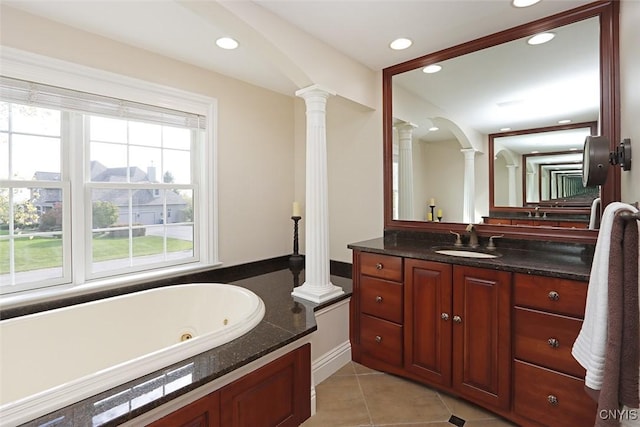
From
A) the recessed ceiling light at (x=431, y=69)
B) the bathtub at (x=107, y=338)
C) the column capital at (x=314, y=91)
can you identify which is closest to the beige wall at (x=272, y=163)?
the recessed ceiling light at (x=431, y=69)

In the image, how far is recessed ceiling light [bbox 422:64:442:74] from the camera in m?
2.35

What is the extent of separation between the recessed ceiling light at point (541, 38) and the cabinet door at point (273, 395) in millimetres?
2337

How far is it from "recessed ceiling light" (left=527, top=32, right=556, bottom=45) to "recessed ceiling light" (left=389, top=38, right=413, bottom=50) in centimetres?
74


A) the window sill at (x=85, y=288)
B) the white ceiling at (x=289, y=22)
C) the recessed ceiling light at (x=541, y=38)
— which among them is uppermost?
the white ceiling at (x=289, y=22)

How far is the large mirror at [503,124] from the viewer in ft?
5.93

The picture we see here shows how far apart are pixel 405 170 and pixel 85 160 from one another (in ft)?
7.79

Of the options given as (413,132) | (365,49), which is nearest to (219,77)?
(365,49)

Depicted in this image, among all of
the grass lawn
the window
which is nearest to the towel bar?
the window

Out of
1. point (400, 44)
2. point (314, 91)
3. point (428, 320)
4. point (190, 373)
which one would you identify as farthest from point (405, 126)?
point (190, 373)

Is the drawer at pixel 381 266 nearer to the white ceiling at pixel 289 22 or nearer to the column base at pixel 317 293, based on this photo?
the column base at pixel 317 293

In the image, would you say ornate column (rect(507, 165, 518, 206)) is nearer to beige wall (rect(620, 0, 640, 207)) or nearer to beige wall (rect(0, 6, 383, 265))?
beige wall (rect(620, 0, 640, 207))

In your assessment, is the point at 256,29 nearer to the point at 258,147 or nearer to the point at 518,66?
the point at 258,147

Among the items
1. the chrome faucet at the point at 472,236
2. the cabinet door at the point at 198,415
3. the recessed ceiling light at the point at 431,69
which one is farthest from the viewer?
the recessed ceiling light at the point at 431,69

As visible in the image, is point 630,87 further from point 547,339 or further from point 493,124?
point 547,339
